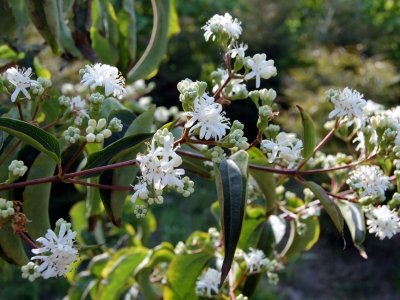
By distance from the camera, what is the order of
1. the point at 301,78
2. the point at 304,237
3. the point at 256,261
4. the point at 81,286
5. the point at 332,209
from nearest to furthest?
the point at 332,209
the point at 256,261
the point at 304,237
the point at 81,286
the point at 301,78

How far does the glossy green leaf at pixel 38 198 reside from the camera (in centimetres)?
69

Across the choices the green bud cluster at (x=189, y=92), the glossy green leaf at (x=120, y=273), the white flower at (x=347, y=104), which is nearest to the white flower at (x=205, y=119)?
the green bud cluster at (x=189, y=92)

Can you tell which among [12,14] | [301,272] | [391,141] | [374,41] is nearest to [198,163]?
[391,141]

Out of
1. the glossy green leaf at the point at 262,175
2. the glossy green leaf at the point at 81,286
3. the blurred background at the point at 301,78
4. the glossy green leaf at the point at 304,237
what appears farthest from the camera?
the blurred background at the point at 301,78

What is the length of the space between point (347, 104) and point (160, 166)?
1.11 ft

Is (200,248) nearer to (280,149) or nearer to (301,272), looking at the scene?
(280,149)

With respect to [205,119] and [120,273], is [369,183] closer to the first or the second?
[205,119]

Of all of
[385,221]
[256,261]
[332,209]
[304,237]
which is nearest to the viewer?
[332,209]

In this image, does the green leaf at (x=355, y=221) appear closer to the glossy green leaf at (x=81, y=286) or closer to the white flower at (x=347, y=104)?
the white flower at (x=347, y=104)

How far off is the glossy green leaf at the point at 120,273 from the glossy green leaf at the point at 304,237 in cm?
34

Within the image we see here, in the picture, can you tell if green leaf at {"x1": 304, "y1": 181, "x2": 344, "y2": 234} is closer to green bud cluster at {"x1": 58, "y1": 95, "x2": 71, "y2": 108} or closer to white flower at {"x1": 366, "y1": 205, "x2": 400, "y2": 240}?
white flower at {"x1": 366, "y1": 205, "x2": 400, "y2": 240}

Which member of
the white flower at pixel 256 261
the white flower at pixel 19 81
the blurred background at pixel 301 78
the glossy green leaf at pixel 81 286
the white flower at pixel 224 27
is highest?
the white flower at pixel 224 27

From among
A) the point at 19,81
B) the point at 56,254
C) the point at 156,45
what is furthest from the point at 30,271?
the point at 156,45

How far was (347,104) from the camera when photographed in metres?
0.71
